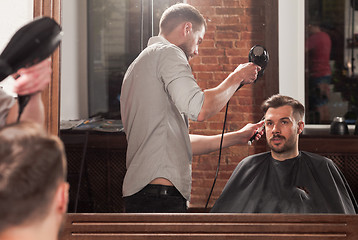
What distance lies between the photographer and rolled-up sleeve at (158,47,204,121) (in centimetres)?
158

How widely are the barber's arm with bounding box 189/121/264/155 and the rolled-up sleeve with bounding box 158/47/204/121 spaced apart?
14 centimetres

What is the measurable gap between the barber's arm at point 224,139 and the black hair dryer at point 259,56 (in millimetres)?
218

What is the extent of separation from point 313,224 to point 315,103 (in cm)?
48

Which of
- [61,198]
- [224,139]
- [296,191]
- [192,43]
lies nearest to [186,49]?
[192,43]

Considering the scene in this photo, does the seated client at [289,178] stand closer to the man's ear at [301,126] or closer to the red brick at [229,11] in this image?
the man's ear at [301,126]

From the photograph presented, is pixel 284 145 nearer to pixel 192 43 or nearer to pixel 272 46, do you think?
pixel 272 46

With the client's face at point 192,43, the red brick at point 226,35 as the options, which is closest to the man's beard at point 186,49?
the client's face at point 192,43

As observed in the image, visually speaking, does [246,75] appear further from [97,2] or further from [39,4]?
[39,4]

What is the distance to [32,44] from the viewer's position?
1.18 m

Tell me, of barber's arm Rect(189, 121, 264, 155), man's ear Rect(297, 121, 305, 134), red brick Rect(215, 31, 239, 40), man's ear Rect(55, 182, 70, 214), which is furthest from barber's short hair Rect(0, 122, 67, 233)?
man's ear Rect(297, 121, 305, 134)

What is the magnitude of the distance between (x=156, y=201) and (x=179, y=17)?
2.39 feet

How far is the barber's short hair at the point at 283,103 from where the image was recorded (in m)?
1.67

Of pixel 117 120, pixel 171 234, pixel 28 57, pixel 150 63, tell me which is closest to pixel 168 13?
pixel 150 63

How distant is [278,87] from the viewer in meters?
1.67
